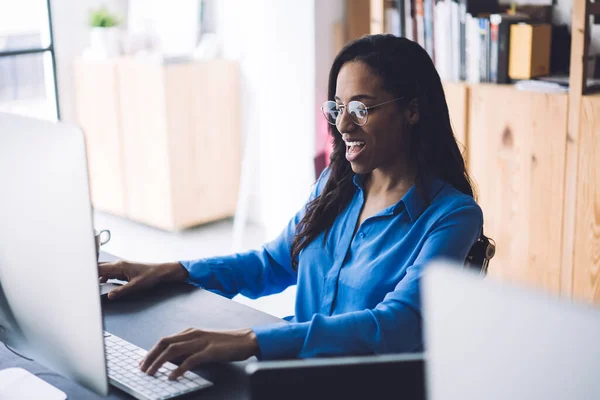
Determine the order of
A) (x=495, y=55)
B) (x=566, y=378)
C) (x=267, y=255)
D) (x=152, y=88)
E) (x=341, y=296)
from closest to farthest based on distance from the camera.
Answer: (x=566, y=378) < (x=341, y=296) < (x=267, y=255) < (x=495, y=55) < (x=152, y=88)

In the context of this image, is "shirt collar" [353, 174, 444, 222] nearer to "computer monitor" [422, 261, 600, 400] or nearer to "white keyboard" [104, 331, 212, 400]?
"white keyboard" [104, 331, 212, 400]

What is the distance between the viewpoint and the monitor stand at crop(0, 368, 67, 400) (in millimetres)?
1159

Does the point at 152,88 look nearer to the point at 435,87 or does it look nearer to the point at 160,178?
the point at 160,178

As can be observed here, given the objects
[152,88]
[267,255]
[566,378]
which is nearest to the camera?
[566,378]

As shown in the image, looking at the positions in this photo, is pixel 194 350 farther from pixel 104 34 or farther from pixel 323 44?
pixel 104 34

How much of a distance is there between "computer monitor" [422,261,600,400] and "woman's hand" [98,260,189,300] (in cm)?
112

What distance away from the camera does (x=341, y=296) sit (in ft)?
5.24

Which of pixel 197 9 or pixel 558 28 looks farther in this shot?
pixel 197 9

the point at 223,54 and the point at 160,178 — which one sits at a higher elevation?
the point at 223,54

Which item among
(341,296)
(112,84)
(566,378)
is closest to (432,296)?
(566,378)

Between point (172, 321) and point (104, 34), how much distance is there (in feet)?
11.3

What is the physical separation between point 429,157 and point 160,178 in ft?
9.84

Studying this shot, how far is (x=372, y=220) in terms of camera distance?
1618mm

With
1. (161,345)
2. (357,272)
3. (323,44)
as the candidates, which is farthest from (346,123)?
(323,44)
